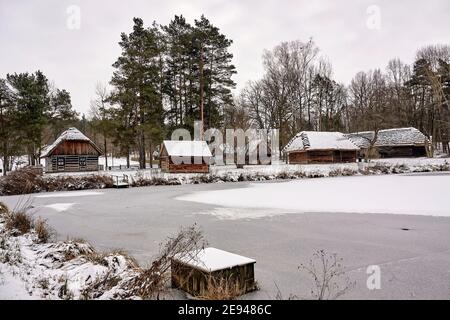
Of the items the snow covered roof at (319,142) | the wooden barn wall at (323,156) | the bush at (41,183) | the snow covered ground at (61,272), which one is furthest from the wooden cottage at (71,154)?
the snow covered ground at (61,272)

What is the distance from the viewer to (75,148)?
41.8 meters

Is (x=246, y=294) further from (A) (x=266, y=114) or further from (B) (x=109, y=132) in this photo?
(A) (x=266, y=114)

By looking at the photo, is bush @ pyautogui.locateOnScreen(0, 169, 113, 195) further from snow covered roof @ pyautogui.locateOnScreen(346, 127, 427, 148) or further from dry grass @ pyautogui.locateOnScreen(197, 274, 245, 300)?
snow covered roof @ pyautogui.locateOnScreen(346, 127, 427, 148)

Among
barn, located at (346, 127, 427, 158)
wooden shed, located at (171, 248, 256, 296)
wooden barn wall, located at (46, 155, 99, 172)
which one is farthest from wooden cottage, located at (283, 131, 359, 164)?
wooden shed, located at (171, 248, 256, 296)

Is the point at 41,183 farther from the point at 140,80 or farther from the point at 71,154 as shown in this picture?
the point at 140,80

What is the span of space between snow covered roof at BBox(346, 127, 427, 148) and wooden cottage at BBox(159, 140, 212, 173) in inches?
926

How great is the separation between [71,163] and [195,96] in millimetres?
16771

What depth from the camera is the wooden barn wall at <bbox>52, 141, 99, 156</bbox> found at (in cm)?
4075

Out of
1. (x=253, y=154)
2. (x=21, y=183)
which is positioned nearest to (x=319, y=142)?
(x=253, y=154)

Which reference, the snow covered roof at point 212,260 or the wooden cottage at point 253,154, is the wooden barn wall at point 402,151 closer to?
the wooden cottage at point 253,154

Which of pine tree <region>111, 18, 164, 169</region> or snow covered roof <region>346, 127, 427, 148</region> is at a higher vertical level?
pine tree <region>111, 18, 164, 169</region>

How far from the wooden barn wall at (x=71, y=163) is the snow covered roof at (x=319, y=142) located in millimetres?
24653

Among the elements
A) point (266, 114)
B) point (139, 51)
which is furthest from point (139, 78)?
point (266, 114)

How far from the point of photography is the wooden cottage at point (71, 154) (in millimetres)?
40750
